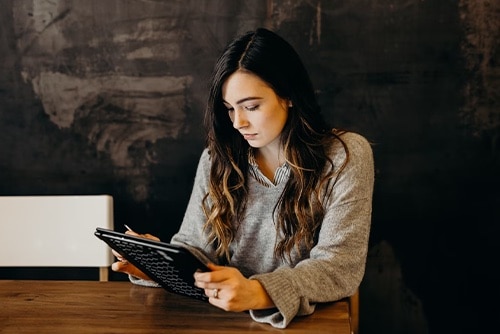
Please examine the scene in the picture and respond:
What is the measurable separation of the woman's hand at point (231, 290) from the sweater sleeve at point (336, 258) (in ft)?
0.08

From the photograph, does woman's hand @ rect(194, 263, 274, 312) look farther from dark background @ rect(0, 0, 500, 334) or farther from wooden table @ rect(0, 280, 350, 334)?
dark background @ rect(0, 0, 500, 334)

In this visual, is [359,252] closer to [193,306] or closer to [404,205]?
[193,306]

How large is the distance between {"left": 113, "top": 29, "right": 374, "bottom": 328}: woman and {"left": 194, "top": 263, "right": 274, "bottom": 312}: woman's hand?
9 centimetres

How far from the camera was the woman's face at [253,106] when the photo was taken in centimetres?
161

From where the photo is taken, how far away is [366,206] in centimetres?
160

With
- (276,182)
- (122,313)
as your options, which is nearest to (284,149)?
(276,182)

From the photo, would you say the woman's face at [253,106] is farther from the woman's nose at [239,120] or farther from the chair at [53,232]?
the chair at [53,232]

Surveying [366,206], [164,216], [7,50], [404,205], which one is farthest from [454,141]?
[7,50]

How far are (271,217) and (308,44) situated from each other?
669 mm

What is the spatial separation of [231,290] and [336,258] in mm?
322

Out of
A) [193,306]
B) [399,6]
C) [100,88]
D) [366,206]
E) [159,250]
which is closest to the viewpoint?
[159,250]

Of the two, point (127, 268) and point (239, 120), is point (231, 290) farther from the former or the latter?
point (239, 120)

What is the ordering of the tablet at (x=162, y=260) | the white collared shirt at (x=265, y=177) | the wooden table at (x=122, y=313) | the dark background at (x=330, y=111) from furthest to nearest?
the dark background at (x=330, y=111) < the white collared shirt at (x=265, y=177) < the wooden table at (x=122, y=313) < the tablet at (x=162, y=260)

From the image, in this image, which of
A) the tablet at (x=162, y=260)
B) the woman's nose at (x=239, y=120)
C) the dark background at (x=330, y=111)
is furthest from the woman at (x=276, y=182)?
the dark background at (x=330, y=111)
